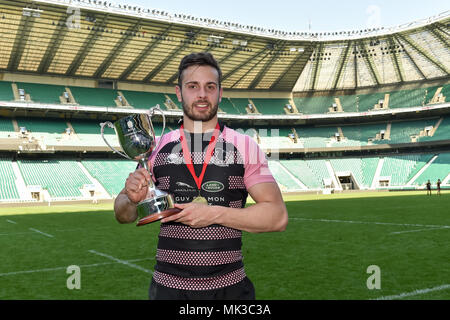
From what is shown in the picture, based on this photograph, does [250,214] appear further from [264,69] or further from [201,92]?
[264,69]

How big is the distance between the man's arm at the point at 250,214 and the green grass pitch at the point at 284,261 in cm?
407

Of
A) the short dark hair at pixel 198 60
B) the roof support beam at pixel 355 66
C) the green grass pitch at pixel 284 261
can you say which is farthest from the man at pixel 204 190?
the roof support beam at pixel 355 66

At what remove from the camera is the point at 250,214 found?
95.5 inches

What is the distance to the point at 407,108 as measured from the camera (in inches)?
2168

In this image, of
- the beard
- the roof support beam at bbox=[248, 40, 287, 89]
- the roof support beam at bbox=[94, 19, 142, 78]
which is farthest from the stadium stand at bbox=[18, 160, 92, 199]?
the beard

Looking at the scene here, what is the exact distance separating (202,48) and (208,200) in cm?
4632

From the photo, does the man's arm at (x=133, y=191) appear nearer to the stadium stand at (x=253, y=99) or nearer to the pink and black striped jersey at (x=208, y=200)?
the pink and black striped jersey at (x=208, y=200)

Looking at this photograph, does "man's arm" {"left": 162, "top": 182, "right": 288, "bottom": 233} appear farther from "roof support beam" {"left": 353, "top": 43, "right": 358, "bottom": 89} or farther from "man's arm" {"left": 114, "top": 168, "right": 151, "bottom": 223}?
"roof support beam" {"left": 353, "top": 43, "right": 358, "bottom": 89}

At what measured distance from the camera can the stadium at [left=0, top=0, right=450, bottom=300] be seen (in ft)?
81.8

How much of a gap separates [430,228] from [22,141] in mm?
39518

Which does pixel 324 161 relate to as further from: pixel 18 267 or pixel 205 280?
pixel 205 280

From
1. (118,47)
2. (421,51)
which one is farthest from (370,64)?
(118,47)

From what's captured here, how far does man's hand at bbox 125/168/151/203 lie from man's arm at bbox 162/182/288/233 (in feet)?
1.20

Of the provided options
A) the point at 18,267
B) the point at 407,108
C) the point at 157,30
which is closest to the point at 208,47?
the point at 157,30
